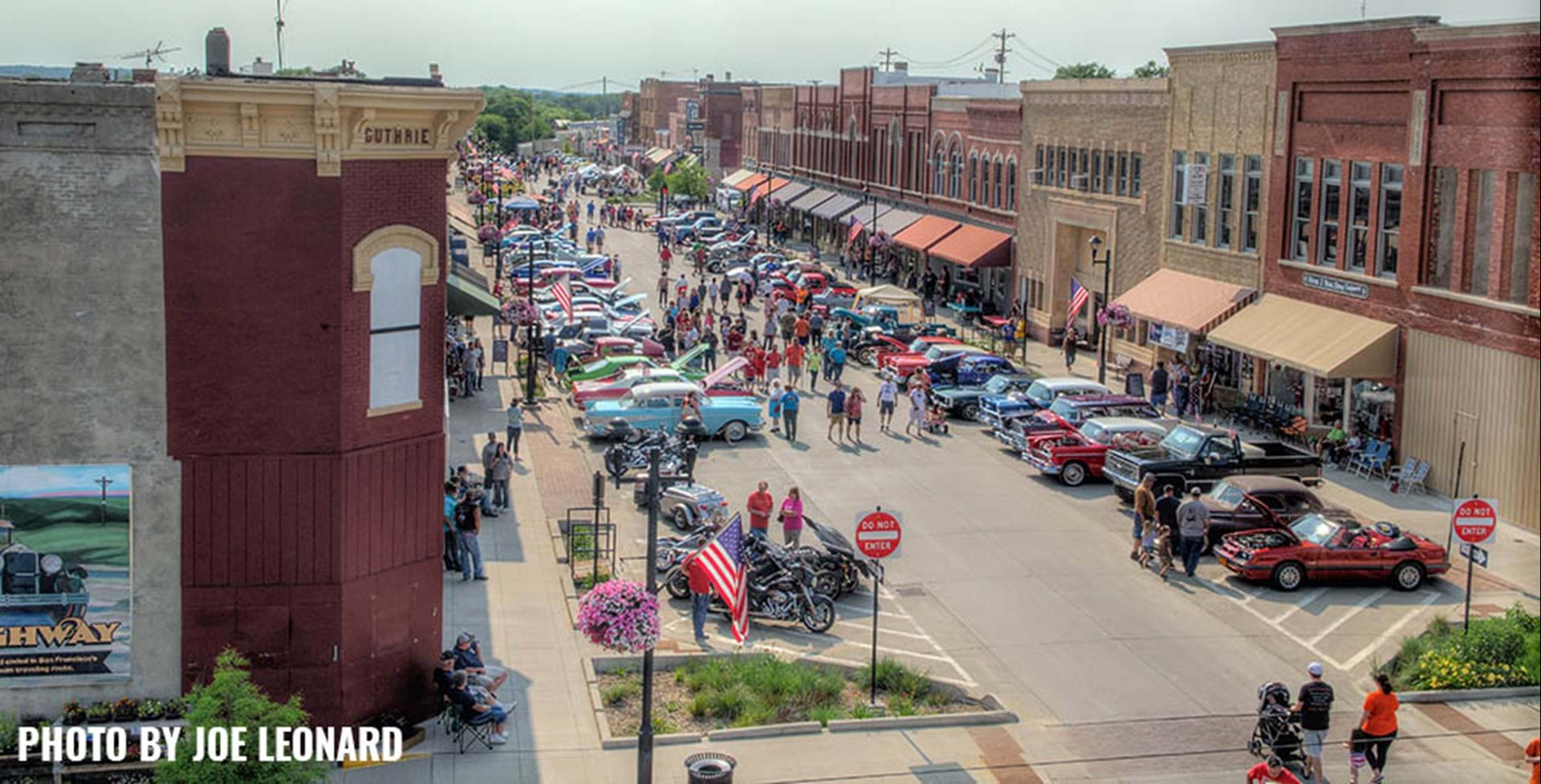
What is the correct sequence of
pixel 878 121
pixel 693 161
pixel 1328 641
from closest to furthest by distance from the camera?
1. pixel 1328 641
2. pixel 878 121
3. pixel 693 161

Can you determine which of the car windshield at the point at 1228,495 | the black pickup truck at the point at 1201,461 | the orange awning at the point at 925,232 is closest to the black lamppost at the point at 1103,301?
the black pickup truck at the point at 1201,461

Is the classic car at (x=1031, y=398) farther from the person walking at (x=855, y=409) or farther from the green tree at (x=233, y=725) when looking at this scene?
the green tree at (x=233, y=725)

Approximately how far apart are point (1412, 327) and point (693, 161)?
306 ft

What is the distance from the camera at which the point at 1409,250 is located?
110 ft

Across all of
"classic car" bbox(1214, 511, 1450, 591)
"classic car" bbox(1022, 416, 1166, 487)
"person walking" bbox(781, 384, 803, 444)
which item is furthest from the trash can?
"person walking" bbox(781, 384, 803, 444)

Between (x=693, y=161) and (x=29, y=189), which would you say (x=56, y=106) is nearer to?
(x=29, y=189)

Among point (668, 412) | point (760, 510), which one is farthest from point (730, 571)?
point (668, 412)

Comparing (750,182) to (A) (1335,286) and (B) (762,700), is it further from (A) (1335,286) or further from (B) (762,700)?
(B) (762,700)

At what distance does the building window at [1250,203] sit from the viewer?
135 ft

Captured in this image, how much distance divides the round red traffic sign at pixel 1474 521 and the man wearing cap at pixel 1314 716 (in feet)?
17.9

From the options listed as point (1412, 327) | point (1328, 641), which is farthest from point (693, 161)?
point (1328, 641)

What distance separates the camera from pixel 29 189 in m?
16.5

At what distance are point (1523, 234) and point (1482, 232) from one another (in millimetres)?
1670

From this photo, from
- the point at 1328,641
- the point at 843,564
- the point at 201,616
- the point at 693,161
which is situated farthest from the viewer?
the point at 693,161
